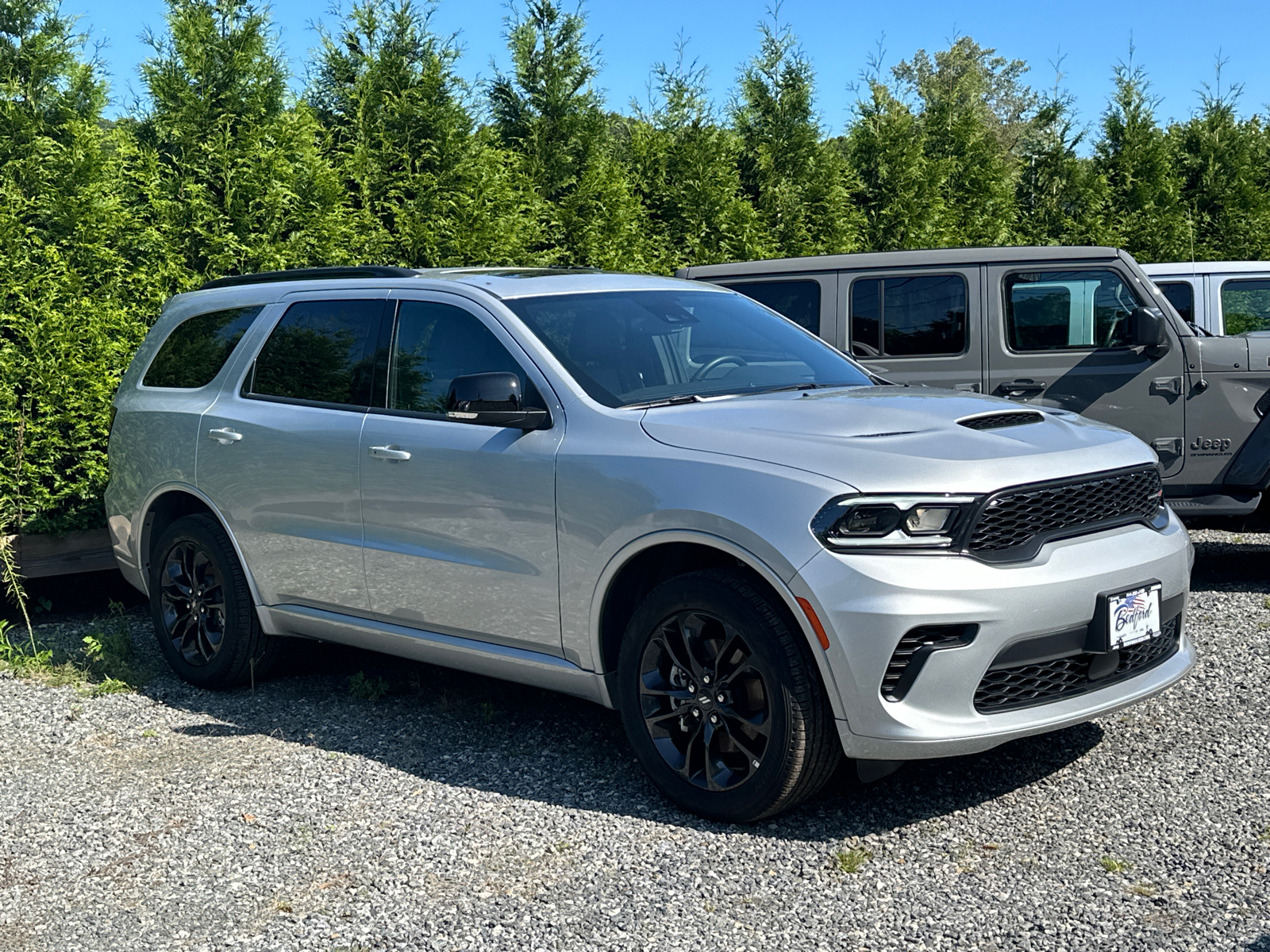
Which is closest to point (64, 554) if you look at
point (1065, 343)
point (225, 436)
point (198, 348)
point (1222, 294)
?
point (198, 348)

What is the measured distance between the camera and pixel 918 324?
8.39 meters

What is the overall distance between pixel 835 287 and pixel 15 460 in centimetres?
530

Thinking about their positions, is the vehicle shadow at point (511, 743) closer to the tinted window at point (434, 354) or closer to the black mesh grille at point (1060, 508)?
the black mesh grille at point (1060, 508)

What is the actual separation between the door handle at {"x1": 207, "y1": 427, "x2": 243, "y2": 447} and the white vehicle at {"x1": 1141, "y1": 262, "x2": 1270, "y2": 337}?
24.7 ft

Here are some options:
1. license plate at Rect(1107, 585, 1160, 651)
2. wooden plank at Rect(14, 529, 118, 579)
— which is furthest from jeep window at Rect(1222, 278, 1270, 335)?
wooden plank at Rect(14, 529, 118, 579)

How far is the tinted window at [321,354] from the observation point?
18.5 feet

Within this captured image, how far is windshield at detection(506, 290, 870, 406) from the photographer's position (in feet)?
16.3

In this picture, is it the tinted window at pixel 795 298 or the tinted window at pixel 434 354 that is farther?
the tinted window at pixel 795 298

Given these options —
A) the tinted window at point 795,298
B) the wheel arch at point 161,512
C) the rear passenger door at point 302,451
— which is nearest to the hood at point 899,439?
the rear passenger door at point 302,451

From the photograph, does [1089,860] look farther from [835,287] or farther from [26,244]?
[26,244]

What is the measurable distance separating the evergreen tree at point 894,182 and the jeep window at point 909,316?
493cm

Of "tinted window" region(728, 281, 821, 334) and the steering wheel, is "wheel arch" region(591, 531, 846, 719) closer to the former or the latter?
the steering wheel

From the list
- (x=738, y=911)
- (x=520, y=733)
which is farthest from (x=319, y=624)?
(x=738, y=911)

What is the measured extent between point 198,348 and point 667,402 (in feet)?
9.69
